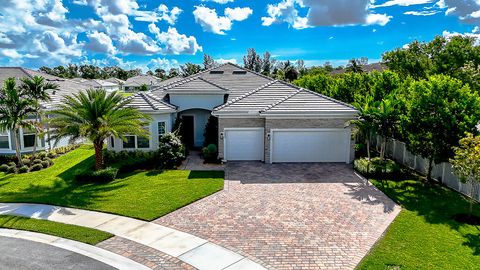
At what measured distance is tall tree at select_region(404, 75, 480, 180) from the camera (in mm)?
16172

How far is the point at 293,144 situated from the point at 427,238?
36.2 ft

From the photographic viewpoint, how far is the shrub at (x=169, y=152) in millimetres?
20797

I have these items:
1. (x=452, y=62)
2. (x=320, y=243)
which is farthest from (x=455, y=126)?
(x=452, y=62)

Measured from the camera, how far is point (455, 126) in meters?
16.2

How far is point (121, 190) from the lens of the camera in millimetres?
16656

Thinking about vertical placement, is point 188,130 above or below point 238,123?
below

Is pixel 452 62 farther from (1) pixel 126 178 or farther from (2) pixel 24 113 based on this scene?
(2) pixel 24 113

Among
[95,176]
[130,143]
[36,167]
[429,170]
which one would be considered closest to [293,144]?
[429,170]

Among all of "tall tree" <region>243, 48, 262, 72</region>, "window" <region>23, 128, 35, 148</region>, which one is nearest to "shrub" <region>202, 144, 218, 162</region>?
"window" <region>23, 128, 35, 148</region>

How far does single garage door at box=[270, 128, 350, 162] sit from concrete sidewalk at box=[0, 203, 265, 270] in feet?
36.1

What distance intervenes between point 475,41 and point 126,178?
35.2 m

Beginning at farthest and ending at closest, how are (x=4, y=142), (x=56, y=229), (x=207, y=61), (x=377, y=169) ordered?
(x=207, y=61) → (x=4, y=142) → (x=377, y=169) → (x=56, y=229)

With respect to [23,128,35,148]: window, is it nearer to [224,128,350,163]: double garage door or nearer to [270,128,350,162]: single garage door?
[224,128,350,163]: double garage door

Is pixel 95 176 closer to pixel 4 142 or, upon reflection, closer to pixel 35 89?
pixel 35 89
